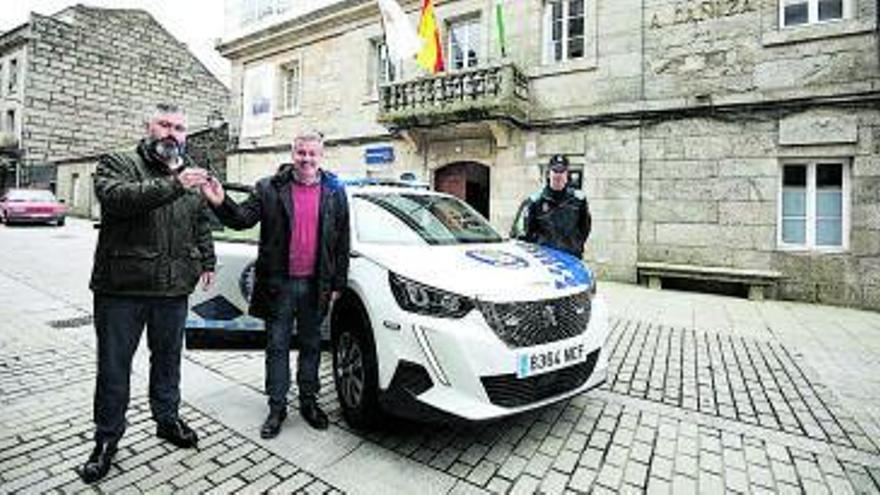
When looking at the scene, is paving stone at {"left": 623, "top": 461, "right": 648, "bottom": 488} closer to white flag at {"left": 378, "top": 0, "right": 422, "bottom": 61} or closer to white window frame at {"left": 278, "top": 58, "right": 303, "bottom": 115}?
white flag at {"left": 378, "top": 0, "right": 422, "bottom": 61}

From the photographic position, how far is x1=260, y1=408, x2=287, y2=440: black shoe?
10.7ft

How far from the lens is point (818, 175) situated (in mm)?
9102

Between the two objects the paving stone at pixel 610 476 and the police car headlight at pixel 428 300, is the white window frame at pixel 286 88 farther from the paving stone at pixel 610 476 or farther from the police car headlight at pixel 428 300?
the paving stone at pixel 610 476

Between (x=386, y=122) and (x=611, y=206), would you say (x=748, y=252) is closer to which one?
(x=611, y=206)

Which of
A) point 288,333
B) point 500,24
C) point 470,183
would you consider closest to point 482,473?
point 288,333

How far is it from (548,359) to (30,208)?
23.4m

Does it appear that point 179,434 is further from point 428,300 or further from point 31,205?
point 31,205

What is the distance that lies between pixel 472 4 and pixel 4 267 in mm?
11775

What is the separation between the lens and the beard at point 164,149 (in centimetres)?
284

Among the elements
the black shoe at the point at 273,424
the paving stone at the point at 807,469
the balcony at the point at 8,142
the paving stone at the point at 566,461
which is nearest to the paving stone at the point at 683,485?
the paving stone at the point at 566,461

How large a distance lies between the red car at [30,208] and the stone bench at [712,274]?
21.5m

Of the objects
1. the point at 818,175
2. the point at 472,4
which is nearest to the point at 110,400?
the point at 818,175

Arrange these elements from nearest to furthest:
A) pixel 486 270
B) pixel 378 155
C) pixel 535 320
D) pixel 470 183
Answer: pixel 535 320 → pixel 486 270 → pixel 470 183 → pixel 378 155

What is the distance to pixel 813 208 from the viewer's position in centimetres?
909
